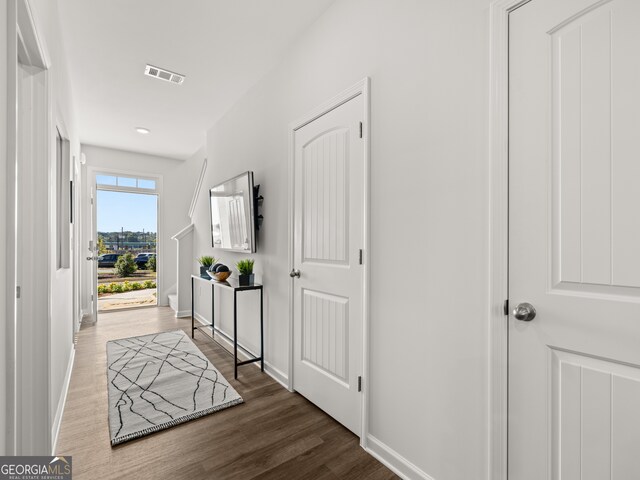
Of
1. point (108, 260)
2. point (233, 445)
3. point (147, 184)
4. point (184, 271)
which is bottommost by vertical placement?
point (233, 445)

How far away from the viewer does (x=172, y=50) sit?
2.66 m

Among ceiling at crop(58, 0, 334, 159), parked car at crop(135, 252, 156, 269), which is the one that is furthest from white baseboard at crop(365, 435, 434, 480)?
parked car at crop(135, 252, 156, 269)

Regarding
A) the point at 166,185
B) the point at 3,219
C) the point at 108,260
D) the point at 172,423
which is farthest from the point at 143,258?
the point at 3,219

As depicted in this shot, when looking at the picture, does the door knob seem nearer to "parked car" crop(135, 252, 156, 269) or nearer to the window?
"parked car" crop(135, 252, 156, 269)

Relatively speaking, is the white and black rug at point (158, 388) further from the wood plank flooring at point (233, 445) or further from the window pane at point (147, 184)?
the window pane at point (147, 184)

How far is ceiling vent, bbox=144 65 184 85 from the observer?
2938 millimetres

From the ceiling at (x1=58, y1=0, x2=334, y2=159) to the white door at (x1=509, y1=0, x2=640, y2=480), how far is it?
162 cm

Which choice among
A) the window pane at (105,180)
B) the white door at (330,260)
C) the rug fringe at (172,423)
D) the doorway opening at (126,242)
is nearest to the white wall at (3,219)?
the rug fringe at (172,423)

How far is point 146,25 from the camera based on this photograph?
2.36 meters

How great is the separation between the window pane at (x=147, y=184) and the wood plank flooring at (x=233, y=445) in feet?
12.9

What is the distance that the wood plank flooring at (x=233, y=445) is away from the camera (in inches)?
63.9

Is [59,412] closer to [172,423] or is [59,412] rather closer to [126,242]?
[172,423]

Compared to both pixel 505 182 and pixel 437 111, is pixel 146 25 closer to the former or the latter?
pixel 437 111

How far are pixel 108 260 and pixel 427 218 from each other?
565 cm
